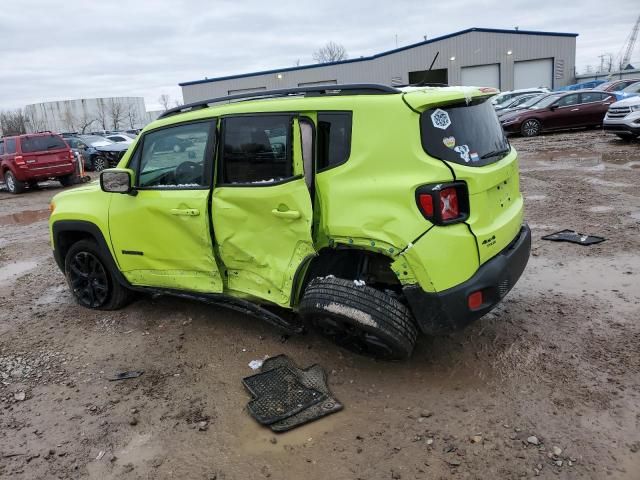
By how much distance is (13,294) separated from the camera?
19.0ft

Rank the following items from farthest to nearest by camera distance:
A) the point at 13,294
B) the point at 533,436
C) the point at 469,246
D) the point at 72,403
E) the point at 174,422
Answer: the point at 13,294 < the point at 72,403 < the point at 174,422 < the point at 469,246 < the point at 533,436

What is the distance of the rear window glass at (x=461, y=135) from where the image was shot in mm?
3004

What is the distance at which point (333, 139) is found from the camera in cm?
326

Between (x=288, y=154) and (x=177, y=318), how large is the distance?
2.09 metres

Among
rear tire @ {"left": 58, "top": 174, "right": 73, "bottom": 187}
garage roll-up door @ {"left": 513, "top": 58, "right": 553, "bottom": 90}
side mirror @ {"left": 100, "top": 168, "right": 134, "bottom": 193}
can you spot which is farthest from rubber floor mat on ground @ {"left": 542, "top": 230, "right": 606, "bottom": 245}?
garage roll-up door @ {"left": 513, "top": 58, "right": 553, "bottom": 90}

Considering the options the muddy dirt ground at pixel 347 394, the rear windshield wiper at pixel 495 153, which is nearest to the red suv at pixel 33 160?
the muddy dirt ground at pixel 347 394

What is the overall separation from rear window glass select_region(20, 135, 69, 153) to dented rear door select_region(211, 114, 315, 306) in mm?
13848

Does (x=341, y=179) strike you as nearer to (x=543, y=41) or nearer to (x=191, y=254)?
(x=191, y=254)

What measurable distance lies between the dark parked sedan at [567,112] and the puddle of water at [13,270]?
15975 millimetres

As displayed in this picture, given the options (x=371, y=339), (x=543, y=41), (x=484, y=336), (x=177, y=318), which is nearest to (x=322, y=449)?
(x=371, y=339)

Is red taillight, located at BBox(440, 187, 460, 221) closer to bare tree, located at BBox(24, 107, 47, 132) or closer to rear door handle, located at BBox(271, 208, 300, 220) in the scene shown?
rear door handle, located at BBox(271, 208, 300, 220)

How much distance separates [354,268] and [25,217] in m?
10.2

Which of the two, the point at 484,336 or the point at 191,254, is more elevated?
the point at 191,254

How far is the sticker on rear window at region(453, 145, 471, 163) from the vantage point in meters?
3.06
